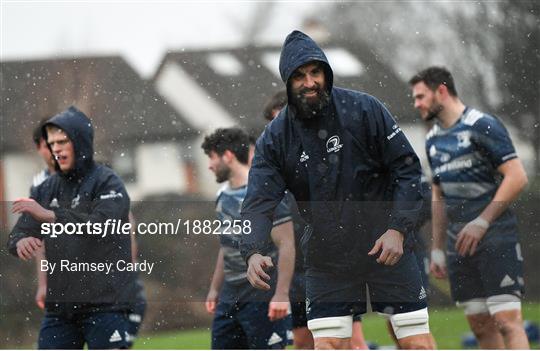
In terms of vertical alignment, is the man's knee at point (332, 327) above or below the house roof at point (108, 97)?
below

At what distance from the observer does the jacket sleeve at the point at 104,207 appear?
243 inches

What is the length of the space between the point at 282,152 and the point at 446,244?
4.42 ft

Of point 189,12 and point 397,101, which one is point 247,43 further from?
point 397,101

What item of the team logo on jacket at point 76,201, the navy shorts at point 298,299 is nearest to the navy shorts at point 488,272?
the navy shorts at point 298,299

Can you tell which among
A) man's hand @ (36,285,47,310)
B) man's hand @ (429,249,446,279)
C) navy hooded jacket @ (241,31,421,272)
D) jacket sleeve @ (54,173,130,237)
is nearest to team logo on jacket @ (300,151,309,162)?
navy hooded jacket @ (241,31,421,272)

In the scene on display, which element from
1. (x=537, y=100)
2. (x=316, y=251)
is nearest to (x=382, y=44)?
(x=537, y=100)

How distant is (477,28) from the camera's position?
6098 mm

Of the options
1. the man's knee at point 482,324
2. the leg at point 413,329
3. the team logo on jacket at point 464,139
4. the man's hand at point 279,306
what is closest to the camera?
the leg at point 413,329

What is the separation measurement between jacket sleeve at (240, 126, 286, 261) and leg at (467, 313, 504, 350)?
1.65m

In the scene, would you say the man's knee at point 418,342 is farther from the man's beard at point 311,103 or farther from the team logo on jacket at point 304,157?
the man's beard at point 311,103

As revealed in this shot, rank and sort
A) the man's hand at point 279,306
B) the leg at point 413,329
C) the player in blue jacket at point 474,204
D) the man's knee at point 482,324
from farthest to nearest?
the man's knee at point 482,324 → the player in blue jacket at point 474,204 → the man's hand at point 279,306 → the leg at point 413,329

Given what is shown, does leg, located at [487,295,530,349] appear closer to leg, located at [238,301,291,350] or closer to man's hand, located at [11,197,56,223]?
leg, located at [238,301,291,350]

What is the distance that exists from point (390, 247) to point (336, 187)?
39 centimetres

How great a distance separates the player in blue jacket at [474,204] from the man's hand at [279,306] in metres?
0.86
